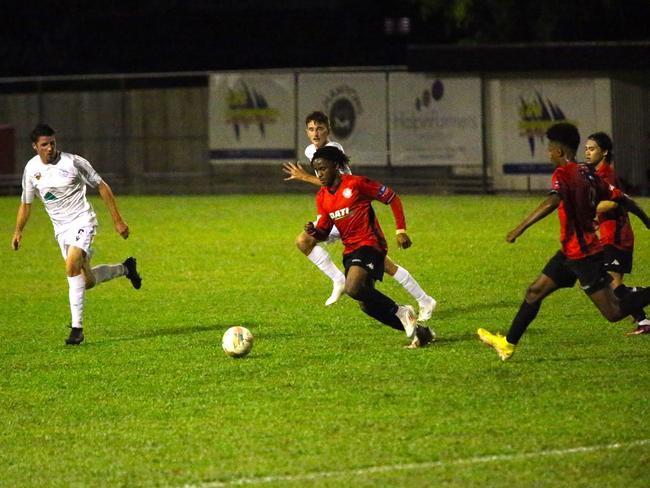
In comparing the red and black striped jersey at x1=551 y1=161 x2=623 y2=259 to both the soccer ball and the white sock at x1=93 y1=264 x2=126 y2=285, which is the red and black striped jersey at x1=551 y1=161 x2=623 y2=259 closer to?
the soccer ball

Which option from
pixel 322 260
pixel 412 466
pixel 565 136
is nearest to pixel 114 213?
pixel 322 260

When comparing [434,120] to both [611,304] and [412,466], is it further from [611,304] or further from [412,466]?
[412,466]

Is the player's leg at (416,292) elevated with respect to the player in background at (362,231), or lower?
lower

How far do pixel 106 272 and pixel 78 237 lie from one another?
1.07 m

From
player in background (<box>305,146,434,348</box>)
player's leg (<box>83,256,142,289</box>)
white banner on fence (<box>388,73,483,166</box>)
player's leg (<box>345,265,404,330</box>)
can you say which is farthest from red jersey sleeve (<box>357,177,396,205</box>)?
white banner on fence (<box>388,73,483,166</box>)

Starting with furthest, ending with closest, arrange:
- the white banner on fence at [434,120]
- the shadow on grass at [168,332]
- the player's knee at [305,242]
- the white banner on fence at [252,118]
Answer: the white banner on fence at [252,118] → the white banner on fence at [434,120] → the player's knee at [305,242] → the shadow on grass at [168,332]

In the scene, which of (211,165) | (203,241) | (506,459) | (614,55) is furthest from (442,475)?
(211,165)

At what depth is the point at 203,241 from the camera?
22.5 meters

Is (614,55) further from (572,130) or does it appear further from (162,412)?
(162,412)

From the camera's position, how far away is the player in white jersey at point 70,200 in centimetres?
1251

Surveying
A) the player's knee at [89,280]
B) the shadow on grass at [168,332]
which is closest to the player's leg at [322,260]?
the shadow on grass at [168,332]

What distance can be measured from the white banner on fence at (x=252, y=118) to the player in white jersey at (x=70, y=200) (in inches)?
807

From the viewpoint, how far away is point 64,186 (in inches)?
501

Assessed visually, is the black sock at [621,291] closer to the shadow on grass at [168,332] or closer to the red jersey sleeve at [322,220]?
the red jersey sleeve at [322,220]
